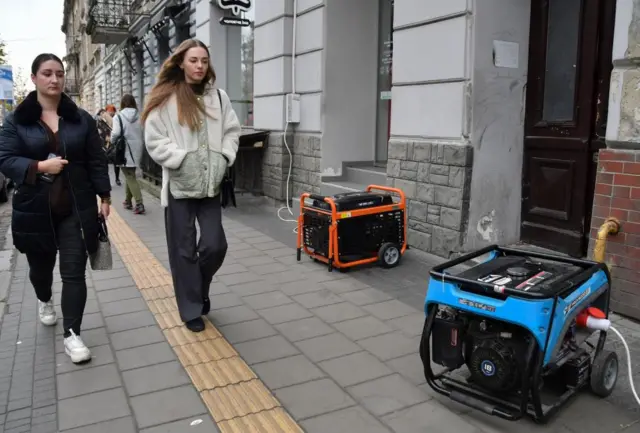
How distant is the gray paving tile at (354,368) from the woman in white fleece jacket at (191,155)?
45.2 inches

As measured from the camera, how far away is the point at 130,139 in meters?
9.45

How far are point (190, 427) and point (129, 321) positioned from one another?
1.77 m

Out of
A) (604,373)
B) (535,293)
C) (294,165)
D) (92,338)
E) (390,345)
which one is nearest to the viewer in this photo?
(535,293)

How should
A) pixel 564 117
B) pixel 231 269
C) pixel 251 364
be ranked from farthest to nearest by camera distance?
1. pixel 231 269
2. pixel 564 117
3. pixel 251 364

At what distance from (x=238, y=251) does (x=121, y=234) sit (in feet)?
6.52

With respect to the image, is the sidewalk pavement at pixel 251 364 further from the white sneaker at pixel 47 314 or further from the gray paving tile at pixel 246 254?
the gray paving tile at pixel 246 254

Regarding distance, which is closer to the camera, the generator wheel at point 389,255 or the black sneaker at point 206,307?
the black sneaker at point 206,307

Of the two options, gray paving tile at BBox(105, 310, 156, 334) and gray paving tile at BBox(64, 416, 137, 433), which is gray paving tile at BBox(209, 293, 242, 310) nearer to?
gray paving tile at BBox(105, 310, 156, 334)

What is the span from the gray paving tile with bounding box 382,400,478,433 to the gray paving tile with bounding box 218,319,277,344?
4.60 feet

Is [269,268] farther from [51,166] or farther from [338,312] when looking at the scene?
[51,166]

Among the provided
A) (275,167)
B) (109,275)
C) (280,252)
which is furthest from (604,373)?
(275,167)

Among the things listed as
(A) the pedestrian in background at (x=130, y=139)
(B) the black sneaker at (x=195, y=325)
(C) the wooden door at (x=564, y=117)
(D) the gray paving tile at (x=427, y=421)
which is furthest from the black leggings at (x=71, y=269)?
(A) the pedestrian in background at (x=130, y=139)

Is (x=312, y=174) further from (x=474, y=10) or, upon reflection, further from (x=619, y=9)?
(x=619, y=9)

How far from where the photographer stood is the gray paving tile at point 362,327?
4164 mm
